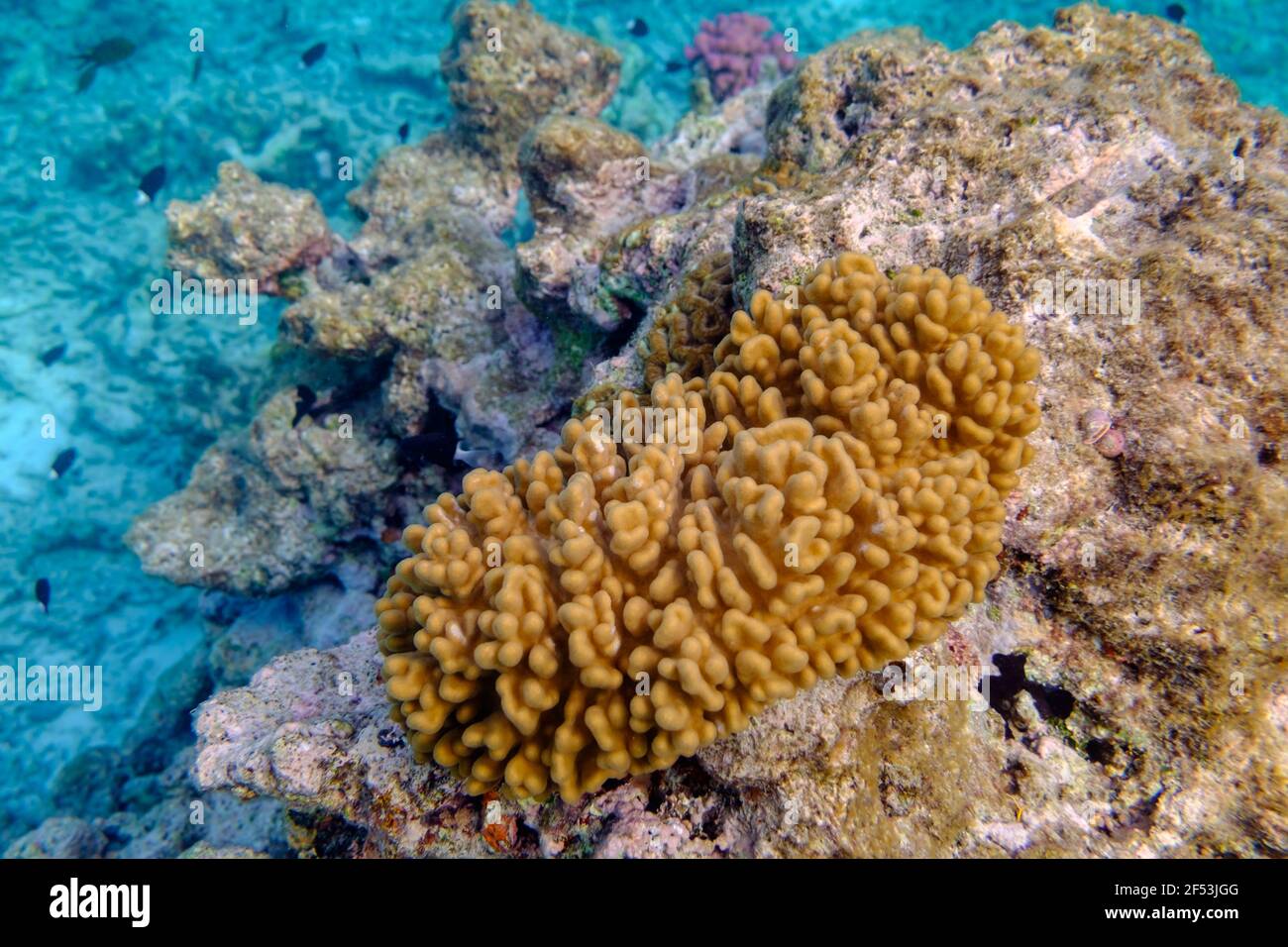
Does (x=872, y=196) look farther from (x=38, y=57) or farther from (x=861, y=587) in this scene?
(x=38, y=57)

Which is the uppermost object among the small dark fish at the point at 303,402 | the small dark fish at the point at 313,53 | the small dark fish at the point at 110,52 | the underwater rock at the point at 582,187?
the small dark fish at the point at 110,52

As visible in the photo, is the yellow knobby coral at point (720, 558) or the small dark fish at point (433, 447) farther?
the small dark fish at point (433, 447)

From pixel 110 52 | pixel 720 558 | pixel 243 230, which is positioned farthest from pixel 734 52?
pixel 720 558

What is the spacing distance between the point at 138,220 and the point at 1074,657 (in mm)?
16016

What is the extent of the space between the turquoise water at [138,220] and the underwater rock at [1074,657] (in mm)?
7511

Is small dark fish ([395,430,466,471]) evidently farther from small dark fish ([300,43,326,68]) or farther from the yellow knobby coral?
small dark fish ([300,43,326,68])

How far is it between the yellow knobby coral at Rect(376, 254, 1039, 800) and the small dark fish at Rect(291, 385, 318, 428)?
5.04 meters

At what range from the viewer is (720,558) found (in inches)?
93.0

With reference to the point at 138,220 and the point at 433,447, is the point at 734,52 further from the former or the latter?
the point at 138,220

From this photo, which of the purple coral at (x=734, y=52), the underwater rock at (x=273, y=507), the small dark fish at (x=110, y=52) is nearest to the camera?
the underwater rock at (x=273, y=507)

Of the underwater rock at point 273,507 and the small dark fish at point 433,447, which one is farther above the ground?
the small dark fish at point 433,447

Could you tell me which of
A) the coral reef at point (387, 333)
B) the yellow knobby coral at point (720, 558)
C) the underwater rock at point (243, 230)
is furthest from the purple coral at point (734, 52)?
the yellow knobby coral at point (720, 558)

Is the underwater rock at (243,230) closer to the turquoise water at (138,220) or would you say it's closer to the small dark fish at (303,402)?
the turquoise water at (138,220)

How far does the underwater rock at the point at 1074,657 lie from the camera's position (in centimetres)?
276
